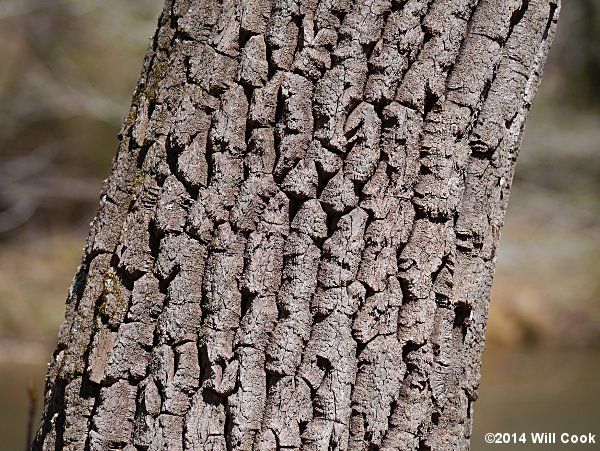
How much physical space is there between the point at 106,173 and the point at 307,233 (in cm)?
888

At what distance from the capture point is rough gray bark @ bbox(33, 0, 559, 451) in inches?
47.4

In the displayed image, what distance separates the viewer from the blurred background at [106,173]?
7.80 m

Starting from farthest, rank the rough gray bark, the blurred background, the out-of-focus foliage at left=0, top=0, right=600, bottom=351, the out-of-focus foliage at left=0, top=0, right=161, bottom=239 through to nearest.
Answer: the out-of-focus foliage at left=0, top=0, right=161, bottom=239 → the out-of-focus foliage at left=0, top=0, right=600, bottom=351 → the blurred background → the rough gray bark

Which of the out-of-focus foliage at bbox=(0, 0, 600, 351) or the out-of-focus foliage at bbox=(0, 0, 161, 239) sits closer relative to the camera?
the out-of-focus foliage at bbox=(0, 0, 600, 351)

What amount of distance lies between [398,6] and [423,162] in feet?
0.77

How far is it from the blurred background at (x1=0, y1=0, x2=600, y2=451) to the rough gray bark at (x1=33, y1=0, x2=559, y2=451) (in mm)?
6292

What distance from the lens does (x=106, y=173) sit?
9.76m

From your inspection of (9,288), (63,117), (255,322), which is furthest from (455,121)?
(63,117)

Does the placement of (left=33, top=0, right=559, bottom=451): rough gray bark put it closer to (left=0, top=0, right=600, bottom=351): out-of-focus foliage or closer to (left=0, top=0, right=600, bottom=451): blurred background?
(left=0, top=0, right=600, bottom=451): blurred background

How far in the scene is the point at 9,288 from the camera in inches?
339

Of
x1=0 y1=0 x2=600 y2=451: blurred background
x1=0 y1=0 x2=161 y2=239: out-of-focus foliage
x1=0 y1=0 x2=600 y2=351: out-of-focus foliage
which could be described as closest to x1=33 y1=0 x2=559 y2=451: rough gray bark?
x1=0 y1=0 x2=600 y2=451: blurred background

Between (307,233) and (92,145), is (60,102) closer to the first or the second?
(92,145)

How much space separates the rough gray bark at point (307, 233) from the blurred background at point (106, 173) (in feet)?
20.6

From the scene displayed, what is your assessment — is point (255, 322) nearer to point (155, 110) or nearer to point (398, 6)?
point (155, 110)
